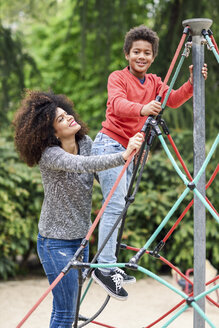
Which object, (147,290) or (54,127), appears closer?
(54,127)

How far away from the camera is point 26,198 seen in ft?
17.0

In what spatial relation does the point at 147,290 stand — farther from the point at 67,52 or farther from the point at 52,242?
the point at 67,52

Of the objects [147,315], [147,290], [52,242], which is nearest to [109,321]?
[147,315]

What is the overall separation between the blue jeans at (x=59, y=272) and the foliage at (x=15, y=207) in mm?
2445

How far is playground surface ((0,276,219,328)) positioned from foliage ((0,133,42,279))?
0.30 metres

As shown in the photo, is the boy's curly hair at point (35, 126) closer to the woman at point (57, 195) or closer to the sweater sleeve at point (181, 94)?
the woman at point (57, 195)

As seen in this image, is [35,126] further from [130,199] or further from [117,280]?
[117,280]

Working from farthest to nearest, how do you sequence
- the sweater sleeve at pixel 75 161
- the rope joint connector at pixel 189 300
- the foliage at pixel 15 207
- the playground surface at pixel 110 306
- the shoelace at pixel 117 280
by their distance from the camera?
the foliage at pixel 15 207
the playground surface at pixel 110 306
the shoelace at pixel 117 280
the sweater sleeve at pixel 75 161
the rope joint connector at pixel 189 300

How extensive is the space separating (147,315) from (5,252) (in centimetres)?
151

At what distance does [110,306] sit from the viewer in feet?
14.4

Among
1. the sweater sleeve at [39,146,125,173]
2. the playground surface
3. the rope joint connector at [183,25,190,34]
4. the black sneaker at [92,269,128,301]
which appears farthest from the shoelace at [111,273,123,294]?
the playground surface

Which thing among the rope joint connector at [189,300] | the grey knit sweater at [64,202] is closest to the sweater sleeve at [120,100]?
the grey knit sweater at [64,202]

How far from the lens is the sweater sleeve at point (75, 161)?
2107 millimetres

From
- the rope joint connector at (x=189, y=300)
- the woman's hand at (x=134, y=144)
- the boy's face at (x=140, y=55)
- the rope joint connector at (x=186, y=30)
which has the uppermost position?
the rope joint connector at (x=186, y=30)
